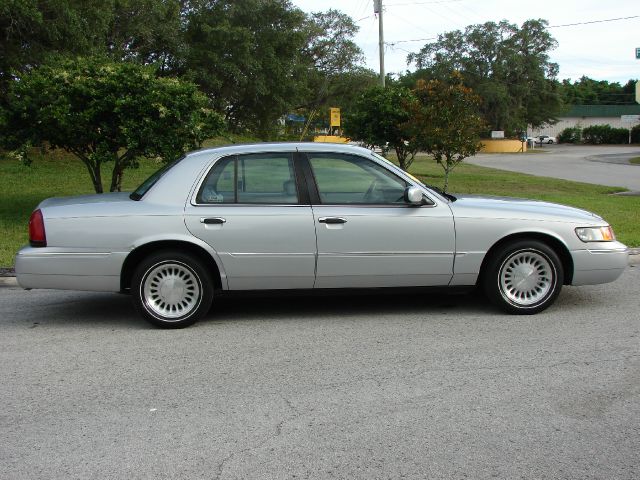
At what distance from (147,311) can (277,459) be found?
2776 mm

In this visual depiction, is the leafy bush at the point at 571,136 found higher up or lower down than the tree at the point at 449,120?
higher up

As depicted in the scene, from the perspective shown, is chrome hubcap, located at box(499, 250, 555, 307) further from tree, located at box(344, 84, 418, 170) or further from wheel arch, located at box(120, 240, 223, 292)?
tree, located at box(344, 84, 418, 170)

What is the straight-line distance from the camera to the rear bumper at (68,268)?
5.84m

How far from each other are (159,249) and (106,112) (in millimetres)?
6392

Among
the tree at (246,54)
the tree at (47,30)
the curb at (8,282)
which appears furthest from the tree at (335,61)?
the curb at (8,282)

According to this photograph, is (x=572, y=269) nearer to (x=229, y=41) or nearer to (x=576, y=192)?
(x=576, y=192)

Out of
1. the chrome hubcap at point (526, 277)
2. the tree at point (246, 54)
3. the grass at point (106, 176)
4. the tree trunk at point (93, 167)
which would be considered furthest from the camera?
the tree at point (246, 54)

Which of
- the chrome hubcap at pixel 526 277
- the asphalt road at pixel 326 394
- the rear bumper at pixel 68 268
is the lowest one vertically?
the asphalt road at pixel 326 394

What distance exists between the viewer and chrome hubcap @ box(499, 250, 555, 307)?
244 inches

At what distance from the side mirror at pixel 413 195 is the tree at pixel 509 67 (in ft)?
207

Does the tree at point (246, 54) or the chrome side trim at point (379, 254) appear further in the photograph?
the tree at point (246, 54)

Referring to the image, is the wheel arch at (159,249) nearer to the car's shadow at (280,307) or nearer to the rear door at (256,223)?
the rear door at (256,223)

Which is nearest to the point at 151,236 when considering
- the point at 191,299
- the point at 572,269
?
the point at 191,299

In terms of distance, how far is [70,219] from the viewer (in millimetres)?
5875
